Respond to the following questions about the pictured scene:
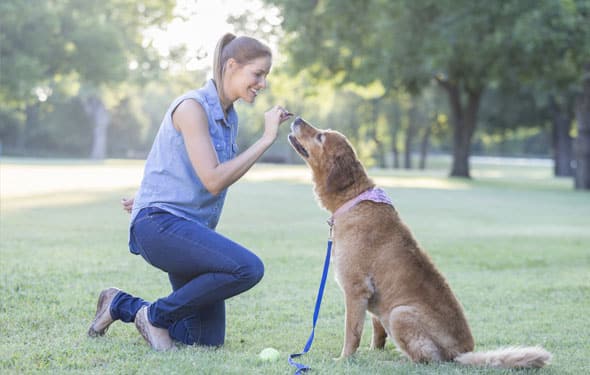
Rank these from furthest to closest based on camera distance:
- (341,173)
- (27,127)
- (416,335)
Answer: (27,127)
(341,173)
(416,335)

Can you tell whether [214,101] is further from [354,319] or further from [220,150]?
[354,319]

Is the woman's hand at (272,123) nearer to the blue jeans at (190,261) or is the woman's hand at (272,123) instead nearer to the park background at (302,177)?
the blue jeans at (190,261)

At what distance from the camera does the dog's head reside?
533 cm

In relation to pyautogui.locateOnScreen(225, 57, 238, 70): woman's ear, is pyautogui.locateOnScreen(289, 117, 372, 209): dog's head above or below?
below

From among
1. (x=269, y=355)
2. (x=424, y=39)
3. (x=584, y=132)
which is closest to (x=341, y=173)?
(x=269, y=355)

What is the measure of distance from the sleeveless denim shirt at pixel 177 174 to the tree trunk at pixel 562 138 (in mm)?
44131

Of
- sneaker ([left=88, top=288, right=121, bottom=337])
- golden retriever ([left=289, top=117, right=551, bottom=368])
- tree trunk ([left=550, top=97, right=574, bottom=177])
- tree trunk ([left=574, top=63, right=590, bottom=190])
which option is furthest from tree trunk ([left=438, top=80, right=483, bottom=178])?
sneaker ([left=88, top=288, right=121, bottom=337])

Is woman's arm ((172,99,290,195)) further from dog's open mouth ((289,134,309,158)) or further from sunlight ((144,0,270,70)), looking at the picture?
sunlight ((144,0,270,70))

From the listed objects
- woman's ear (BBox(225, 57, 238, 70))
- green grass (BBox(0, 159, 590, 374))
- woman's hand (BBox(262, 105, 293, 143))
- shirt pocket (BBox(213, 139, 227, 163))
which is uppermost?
woman's ear (BBox(225, 57, 238, 70))

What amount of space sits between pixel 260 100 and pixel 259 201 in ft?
142

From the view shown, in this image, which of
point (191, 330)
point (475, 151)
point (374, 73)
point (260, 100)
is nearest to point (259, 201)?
point (374, 73)

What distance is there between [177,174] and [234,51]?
929mm

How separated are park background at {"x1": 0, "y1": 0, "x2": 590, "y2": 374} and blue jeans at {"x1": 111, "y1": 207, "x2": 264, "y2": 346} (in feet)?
1.08

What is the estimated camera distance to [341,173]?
209 inches
